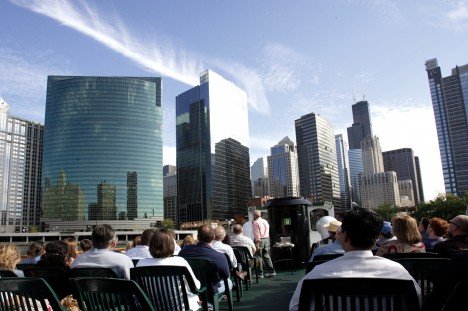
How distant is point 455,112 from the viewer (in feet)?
518

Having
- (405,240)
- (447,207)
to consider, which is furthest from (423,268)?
(447,207)

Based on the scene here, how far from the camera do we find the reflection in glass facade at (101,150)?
117188 millimetres

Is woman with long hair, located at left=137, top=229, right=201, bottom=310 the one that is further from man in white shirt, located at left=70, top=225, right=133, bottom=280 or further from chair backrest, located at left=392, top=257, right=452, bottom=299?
chair backrest, located at left=392, top=257, right=452, bottom=299

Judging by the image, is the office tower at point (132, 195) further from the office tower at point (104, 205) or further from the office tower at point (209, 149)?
the office tower at point (209, 149)

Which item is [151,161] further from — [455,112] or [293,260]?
[455,112]

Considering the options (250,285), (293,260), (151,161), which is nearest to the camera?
(250,285)

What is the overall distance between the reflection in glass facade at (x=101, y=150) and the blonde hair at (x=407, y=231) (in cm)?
12212

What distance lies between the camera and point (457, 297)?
5.81ft

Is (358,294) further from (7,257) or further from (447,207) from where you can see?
(447,207)

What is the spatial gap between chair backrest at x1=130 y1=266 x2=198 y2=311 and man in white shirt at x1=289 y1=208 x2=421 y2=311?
65.7 inches

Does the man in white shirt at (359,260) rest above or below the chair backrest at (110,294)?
above

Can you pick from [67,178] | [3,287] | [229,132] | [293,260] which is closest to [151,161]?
[67,178]

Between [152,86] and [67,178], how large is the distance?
43.9 meters

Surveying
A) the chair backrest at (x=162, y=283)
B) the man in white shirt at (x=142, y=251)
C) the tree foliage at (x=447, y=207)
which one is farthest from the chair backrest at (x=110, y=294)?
the tree foliage at (x=447, y=207)
